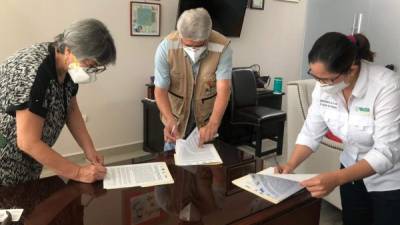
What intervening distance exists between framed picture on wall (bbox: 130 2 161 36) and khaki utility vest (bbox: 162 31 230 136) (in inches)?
64.0

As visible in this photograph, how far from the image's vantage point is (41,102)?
1.19 meters

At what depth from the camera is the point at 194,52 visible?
191cm

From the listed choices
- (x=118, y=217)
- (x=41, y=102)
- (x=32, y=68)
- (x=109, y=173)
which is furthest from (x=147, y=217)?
(x=32, y=68)

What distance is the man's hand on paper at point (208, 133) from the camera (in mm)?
1775

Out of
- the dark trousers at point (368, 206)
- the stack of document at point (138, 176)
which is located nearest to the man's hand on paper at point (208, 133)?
the stack of document at point (138, 176)

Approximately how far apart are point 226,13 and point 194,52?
2231 mm

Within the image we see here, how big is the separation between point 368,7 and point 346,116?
11.1 ft

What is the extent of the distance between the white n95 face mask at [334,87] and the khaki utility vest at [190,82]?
765 millimetres

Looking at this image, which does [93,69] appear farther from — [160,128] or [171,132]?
[160,128]

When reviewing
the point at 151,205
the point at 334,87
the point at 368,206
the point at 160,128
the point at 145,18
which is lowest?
the point at 160,128

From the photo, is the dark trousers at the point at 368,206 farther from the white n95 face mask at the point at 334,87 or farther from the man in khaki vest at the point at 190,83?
the man in khaki vest at the point at 190,83

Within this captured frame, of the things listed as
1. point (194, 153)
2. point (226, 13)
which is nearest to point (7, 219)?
point (194, 153)

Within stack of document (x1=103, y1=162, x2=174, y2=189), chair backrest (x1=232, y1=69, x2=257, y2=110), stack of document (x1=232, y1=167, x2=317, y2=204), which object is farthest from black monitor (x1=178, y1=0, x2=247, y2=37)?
stack of document (x1=232, y1=167, x2=317, y2=204)


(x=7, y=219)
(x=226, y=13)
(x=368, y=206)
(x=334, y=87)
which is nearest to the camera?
(x=7, y=219)
